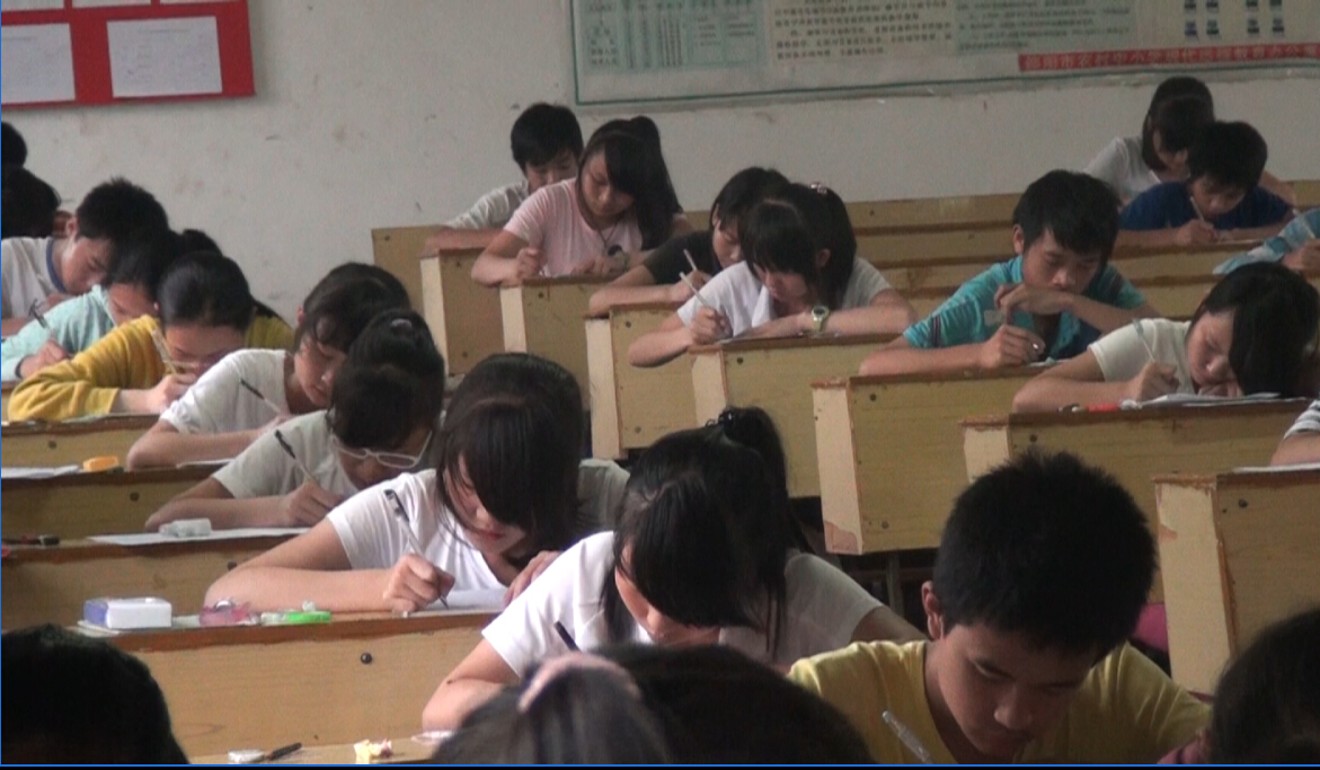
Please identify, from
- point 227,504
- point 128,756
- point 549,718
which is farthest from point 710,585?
point 227,504

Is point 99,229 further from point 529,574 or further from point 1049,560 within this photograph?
point 1049,560

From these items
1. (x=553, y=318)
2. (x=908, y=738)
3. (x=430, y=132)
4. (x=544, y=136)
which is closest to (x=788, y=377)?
(x=553, y=318)

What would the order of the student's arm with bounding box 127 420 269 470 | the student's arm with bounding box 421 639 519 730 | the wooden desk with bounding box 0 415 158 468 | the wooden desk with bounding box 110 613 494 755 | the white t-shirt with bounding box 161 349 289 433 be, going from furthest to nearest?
the wooden desk with bounding box 0 415 158 468, the white t-shirt with bounding box 161 349 289 433, the student's arm with bounding box 127 420 269 470, the wooden desk with bounding box 110 613 494 755, the student's arm with bounding box 421 639 519 730

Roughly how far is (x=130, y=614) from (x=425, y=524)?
422 mm

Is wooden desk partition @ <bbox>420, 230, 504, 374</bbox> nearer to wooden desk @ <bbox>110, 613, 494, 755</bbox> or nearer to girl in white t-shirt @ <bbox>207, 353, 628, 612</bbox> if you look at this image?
girl in white t-shirt @ <bbox>207, 353, 628, 612</bbox>

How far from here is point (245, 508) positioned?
3.20m

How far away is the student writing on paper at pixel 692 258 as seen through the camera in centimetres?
516

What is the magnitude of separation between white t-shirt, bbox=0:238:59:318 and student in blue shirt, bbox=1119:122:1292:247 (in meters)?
3.27

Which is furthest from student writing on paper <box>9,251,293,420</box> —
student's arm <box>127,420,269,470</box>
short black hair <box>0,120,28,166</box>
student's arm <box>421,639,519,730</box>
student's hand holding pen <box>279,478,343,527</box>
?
student's arm <box>421,639,519,730</box>

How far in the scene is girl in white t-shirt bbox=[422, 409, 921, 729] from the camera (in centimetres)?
190

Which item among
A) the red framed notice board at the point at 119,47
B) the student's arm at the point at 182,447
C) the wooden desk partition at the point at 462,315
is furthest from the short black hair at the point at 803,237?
the red framed notice board at the point at 119,47

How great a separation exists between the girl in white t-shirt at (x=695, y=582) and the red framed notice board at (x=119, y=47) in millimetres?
5958

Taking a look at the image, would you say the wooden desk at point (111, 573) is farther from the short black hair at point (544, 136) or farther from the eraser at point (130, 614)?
the short black hair at point (544, 136)

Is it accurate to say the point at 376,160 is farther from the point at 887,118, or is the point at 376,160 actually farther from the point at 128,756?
the point at 128,756
